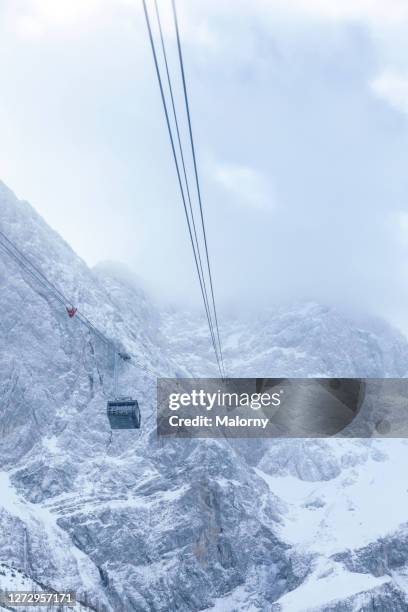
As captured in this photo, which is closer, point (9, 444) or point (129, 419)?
point (129, 419)

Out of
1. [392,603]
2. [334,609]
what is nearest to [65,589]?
[334,609]

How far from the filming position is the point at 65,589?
15288cm

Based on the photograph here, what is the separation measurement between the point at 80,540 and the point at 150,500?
22.9 m

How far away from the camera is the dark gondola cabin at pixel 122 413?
62.8m

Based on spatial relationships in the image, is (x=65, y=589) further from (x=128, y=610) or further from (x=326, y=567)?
(x=326, y=567)

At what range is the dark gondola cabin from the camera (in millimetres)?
62844

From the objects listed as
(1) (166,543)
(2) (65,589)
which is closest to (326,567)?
(1) (166,543)

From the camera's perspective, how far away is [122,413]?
63.1 meters

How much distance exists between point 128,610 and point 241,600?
1134 inches

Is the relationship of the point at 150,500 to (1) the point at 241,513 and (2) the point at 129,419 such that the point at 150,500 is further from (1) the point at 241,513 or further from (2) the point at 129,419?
(2) the point at 129,419

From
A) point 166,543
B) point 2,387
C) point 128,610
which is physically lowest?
point 128,610

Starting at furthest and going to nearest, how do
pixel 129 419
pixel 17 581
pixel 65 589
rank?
pixel 65 589
pixel 17 581
pixel 129 419

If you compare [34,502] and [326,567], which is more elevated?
[34,502]

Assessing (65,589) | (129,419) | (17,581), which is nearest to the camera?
(129,419)
